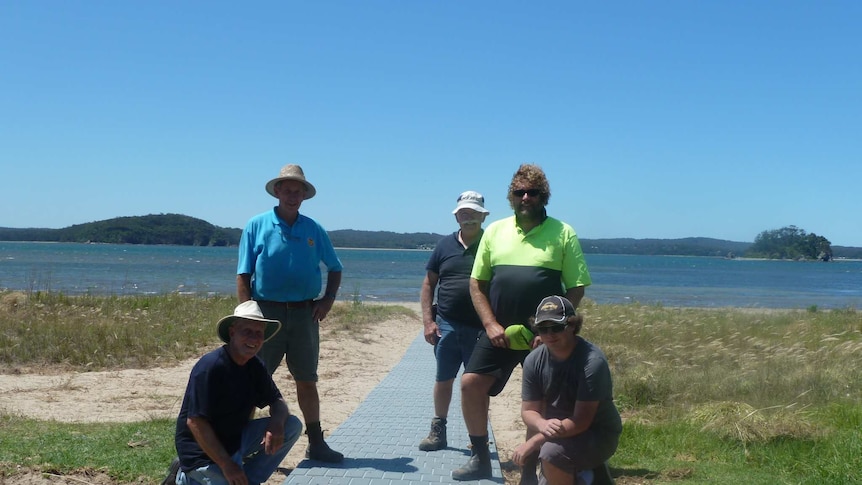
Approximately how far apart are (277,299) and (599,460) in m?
2.33

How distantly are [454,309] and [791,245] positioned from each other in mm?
195754

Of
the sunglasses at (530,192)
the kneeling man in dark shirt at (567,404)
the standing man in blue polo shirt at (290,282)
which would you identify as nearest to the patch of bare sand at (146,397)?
the standing man in blue polo shirt at (290,282)

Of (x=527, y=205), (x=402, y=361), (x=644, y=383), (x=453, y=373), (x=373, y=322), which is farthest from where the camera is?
(x=373, y=322)

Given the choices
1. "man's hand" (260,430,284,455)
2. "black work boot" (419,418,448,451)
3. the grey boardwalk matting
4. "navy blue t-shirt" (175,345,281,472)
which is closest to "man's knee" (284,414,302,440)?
"man's hand" (260,430,284,455)

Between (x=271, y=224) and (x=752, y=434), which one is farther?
(x=752, y=434)

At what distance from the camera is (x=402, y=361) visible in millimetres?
Answer: 10789

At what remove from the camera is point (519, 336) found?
4.52m

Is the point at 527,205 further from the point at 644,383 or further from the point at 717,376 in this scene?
the point at 717,376

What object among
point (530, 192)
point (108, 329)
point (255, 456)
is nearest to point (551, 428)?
point (530, 192)

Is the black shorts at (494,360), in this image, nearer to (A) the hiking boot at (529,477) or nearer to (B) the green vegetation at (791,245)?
(A) the hiking boot at (529,477)

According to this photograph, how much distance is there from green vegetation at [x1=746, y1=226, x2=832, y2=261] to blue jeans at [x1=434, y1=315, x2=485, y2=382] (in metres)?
195

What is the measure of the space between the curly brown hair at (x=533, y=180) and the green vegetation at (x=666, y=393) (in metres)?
2.11

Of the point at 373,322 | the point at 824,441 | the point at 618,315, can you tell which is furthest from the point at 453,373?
the point at 618,315

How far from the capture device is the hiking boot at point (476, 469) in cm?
480
